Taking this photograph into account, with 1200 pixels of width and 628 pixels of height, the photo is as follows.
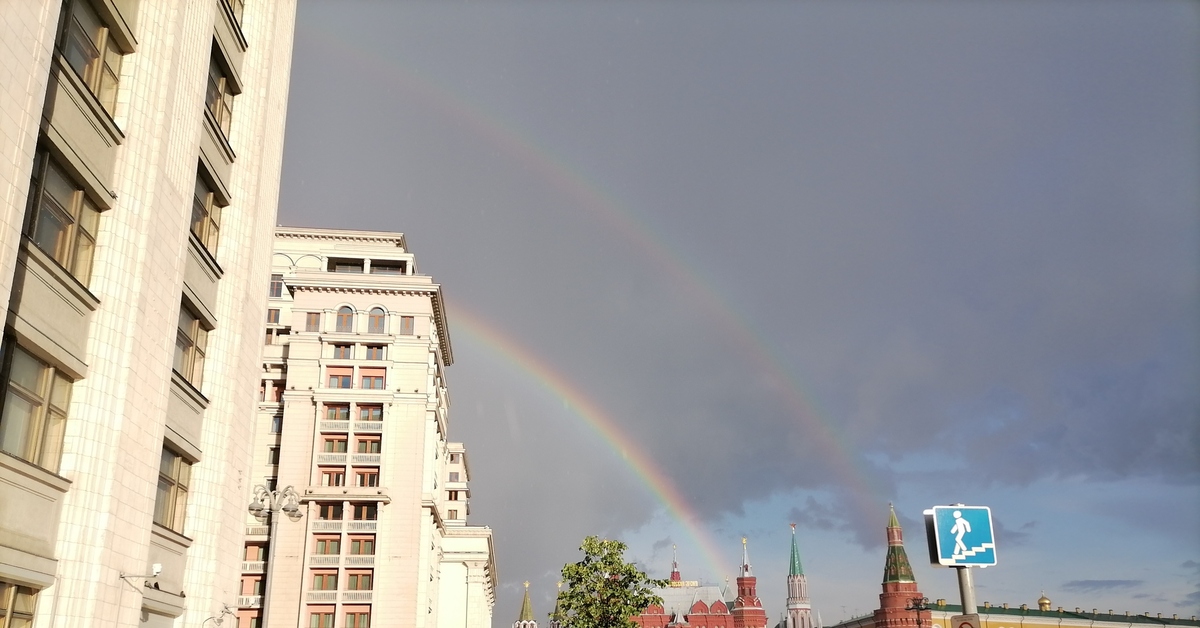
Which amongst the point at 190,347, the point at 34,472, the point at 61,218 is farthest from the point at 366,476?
the point at 34,472

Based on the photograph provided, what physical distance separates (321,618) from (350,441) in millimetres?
13880

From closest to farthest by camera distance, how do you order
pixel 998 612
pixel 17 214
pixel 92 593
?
pixel 17 214 → pixel 92 593 → pixel 998 612

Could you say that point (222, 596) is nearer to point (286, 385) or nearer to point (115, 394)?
point (115, 394)

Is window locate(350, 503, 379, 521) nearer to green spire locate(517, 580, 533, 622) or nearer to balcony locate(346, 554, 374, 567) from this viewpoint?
balcony locate(346, 554, 374, 567)

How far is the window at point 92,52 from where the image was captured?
2108cm

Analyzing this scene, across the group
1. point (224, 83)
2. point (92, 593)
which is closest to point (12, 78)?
point (92, 593)

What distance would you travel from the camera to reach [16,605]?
1845 cm

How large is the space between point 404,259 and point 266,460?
21.4 meters

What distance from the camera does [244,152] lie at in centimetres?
3272

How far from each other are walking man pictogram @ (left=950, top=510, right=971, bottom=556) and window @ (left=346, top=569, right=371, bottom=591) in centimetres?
6679

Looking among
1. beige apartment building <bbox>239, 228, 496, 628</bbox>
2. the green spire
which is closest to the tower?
the green spire

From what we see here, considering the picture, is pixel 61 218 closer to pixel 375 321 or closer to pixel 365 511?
pixel 365 511

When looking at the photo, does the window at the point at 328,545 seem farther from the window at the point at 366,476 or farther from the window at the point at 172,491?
the window at the point at 172,491

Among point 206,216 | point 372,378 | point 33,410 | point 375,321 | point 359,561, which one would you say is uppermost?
point 375,321
